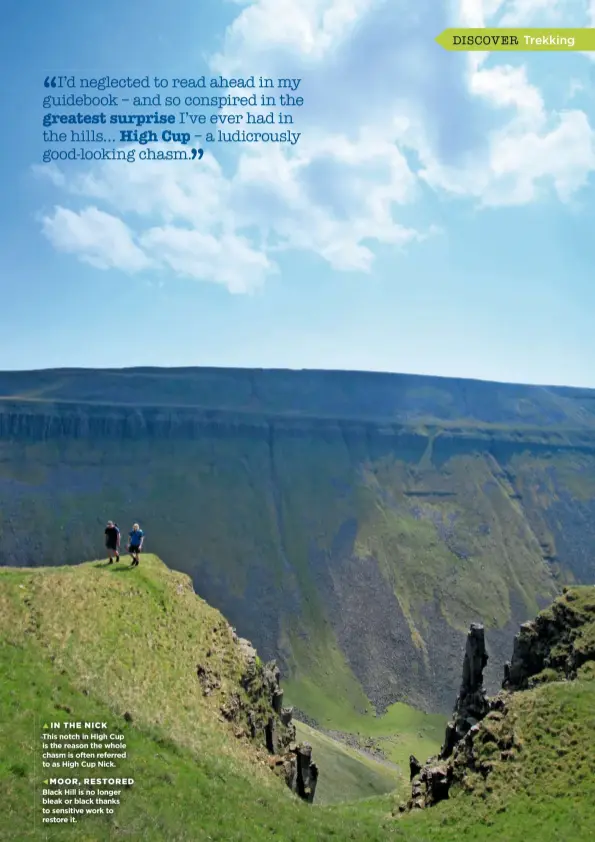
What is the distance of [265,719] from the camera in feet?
122

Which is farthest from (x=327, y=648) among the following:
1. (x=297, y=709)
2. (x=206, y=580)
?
(x=206, y=580)

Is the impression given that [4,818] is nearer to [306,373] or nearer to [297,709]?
[297,709]

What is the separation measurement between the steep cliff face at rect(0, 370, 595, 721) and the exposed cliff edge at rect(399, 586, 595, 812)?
50.2 meters

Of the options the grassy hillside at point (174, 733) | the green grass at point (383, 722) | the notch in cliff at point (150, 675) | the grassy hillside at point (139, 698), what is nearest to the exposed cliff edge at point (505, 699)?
the grassy hillside at point (174, 733)

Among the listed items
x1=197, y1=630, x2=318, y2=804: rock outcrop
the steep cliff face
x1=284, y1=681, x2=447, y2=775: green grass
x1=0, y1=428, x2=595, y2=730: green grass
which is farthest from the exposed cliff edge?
the steep cliff face

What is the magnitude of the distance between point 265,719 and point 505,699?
52.0 ft

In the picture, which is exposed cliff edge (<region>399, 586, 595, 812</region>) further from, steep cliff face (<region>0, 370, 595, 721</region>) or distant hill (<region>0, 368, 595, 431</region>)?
distant hill (<region>0, 368, 595, 431</region>)

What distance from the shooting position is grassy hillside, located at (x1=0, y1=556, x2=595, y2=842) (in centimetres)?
1897

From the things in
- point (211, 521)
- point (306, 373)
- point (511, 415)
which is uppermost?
point (306, 373)

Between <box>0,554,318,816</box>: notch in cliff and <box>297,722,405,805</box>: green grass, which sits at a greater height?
<box>0,554,318,816</box>: notch in cliff

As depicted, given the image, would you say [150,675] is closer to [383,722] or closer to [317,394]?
[383,722]

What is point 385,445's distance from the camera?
16538 centimetres

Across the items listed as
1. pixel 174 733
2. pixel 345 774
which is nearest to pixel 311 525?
pixel 345 774

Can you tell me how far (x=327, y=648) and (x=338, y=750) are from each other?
131 ft
